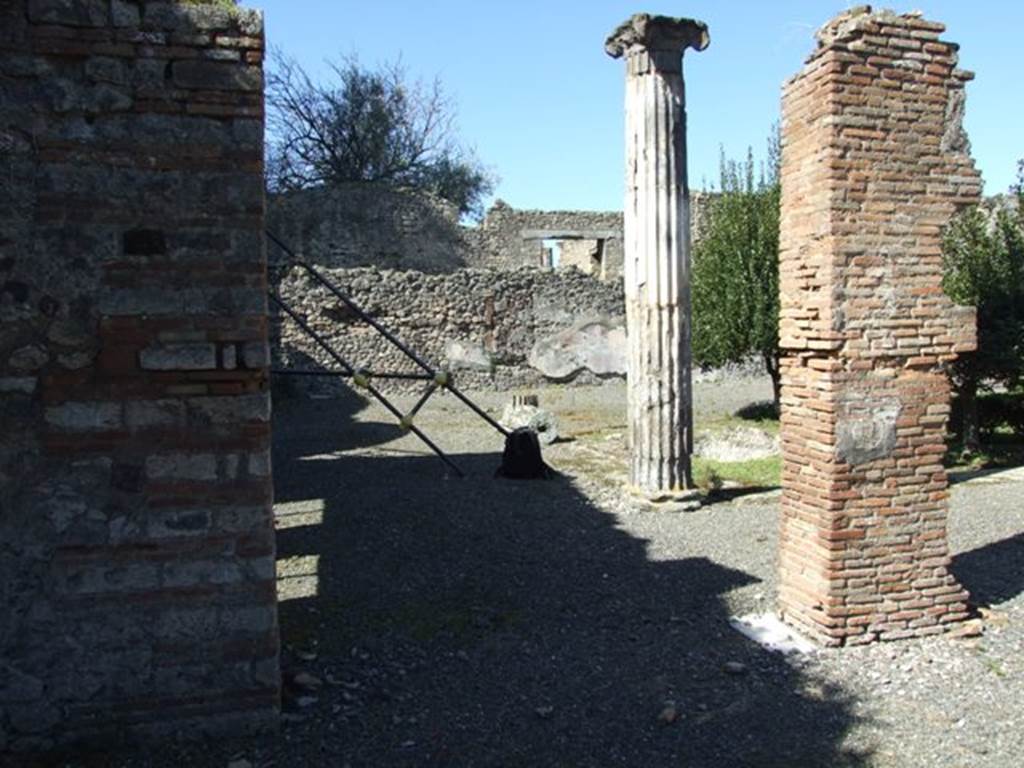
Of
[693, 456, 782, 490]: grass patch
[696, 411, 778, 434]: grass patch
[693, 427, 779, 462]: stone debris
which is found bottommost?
[693, 456, 782, 490]: grass patch

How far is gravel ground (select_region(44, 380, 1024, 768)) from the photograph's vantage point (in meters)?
3.89

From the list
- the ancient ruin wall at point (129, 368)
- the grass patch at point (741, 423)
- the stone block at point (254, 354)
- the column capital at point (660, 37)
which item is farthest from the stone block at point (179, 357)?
the grass patch at point (741, 423)

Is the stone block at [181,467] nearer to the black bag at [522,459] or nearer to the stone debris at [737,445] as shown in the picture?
the black bag at [522,459]

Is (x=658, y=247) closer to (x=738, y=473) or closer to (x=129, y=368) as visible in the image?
(x=738, y=473)

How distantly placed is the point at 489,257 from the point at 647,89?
18.9 m

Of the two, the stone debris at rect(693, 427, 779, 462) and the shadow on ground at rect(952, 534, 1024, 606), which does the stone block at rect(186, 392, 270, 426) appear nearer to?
the shadow on ground at rect(952, 534, 1024, 606)

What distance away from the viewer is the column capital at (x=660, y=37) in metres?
8.91

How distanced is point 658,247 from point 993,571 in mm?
4369

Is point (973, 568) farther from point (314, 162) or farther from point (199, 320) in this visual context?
point (314, 162)

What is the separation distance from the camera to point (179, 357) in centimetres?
378

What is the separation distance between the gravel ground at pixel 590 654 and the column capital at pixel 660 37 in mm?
4705

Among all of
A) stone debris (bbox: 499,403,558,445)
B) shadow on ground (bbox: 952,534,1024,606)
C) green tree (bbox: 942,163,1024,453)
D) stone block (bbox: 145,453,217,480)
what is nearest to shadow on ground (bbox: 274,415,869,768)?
stone block (bbox: 145,453,217,480)

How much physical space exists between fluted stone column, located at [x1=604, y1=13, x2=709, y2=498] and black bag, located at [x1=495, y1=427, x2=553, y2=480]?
165cm

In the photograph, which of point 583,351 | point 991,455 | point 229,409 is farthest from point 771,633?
point 583,351
